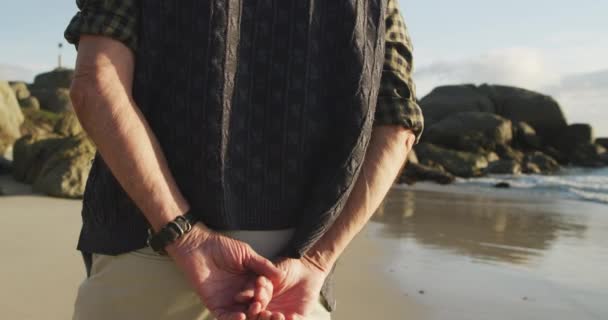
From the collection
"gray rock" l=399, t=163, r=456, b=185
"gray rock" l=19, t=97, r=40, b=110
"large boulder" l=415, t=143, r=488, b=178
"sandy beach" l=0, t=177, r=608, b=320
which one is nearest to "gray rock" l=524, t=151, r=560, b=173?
"large boulder" l=415, t=143, r=488, b=178

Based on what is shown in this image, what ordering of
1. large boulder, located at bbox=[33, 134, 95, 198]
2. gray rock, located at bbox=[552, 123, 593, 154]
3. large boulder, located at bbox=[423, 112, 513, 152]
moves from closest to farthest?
large boulder, located at bbox=[33, 134, 95, 198], large boulder, located at bbox=[423, 112, 513, 152], gray rock, located at bbox=[552, 123, 593, 154]

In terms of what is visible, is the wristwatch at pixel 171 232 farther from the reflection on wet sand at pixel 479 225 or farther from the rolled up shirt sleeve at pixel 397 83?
the reflection on wet sand at pixel 479 225

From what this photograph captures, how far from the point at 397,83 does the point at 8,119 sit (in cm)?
1589

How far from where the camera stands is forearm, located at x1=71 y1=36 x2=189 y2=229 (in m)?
1.19

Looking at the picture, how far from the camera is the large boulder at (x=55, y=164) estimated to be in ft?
27.0

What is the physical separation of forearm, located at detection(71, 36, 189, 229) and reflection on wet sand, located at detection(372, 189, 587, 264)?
5.35 m

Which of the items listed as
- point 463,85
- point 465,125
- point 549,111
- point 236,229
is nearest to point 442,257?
point 236,229

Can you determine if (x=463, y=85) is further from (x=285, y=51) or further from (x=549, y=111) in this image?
(x=285, y=51)

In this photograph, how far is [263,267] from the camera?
1.26 metres

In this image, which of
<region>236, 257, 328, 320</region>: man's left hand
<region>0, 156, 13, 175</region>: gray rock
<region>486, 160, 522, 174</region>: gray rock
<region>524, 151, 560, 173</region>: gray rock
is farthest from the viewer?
<region>524, 151, 560, 173</region>: gray rock

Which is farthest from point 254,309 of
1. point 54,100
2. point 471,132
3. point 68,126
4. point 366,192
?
point 471,132

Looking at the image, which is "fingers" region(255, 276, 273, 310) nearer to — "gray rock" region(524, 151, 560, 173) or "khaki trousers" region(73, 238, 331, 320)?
"khaki trousers" region(73, 238, 331, 320)

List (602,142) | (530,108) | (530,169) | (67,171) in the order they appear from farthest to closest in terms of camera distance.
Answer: (602,142) < (530,108) < (530,169) < (67,171)

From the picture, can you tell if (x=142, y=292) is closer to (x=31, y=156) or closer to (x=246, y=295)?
(x=246, y=295)
